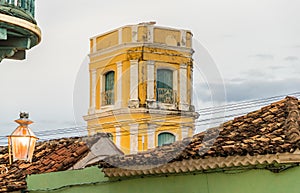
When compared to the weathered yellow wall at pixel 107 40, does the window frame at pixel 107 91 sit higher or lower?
lower

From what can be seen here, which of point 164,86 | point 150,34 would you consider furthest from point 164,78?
point 150,34

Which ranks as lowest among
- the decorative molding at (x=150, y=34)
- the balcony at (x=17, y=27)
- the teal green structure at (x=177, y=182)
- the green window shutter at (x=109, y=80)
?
the teal green structure at (x=177, y=182)

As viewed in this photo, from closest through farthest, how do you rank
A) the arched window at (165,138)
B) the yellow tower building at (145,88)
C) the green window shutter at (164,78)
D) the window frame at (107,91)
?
1. the yellow tower building at (145,88)
2. the arched window at (165,138)
3. the green window shutter at (164,78)
4. the window frame at (107,91)

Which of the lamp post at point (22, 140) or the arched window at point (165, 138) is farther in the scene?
the arched window at point (165, 138)

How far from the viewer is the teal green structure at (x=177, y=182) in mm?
9484

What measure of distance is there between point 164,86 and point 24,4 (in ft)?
66.6

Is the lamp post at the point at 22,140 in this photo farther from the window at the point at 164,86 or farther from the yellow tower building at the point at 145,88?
the window at the point at 164,86

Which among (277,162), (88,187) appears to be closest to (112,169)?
(88,187)

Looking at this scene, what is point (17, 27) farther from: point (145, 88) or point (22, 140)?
point (145, 88)

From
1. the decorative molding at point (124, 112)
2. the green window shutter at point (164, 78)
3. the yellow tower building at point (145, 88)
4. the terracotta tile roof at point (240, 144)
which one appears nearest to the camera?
the terracotta tile roof at point (240, 144)

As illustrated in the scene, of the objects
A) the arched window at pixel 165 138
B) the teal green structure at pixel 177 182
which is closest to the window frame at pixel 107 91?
the arched window at pixel 165 138

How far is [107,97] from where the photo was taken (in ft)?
89.0

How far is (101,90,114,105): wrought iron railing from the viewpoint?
1054 inches

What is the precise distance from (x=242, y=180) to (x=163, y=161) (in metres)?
1.58
